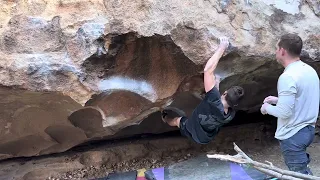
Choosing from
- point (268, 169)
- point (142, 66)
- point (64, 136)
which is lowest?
point (268, 169)

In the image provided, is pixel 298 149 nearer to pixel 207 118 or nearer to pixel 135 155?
pixel 207 118

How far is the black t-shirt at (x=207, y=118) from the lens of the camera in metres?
1.93

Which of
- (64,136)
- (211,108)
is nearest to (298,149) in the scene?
(211,108)

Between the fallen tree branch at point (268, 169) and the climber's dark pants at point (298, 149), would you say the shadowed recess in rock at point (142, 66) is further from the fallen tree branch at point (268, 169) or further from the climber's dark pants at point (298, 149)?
the fallen tree branch at point (268, 169)

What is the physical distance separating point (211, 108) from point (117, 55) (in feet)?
1.49

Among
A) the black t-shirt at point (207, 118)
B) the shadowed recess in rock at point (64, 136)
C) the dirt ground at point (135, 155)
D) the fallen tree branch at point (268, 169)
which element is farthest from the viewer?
the dirt ground at point (135, 155)

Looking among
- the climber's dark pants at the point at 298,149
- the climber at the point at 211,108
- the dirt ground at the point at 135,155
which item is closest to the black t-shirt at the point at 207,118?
the climber at the point at 211,108

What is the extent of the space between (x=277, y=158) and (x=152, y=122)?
2.32 ft

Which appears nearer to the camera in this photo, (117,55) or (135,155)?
(117,55)

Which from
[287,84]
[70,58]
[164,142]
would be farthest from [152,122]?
[287,84]

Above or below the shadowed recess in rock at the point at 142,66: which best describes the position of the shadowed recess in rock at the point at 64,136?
below

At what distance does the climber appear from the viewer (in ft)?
6.24

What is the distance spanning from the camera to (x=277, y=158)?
8.25 feet

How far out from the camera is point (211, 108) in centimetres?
196
